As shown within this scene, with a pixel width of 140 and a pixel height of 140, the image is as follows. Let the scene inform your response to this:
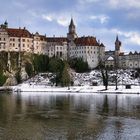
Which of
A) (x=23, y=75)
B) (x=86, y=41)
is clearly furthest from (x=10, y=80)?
(x=86, y=41)

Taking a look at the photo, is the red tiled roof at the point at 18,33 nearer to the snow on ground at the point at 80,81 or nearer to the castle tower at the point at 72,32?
the castle tower at the point at 72,32

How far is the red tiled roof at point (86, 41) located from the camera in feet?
538

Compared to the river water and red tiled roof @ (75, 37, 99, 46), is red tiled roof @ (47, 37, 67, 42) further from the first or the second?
the river water

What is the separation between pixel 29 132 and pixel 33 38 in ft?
429

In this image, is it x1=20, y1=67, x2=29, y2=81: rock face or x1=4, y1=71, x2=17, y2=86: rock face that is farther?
x1=20, y1=67, x2=29, y2=81: rock face

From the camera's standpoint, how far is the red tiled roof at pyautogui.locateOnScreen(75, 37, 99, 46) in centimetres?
16412

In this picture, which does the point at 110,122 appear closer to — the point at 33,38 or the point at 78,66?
the point at 78,66

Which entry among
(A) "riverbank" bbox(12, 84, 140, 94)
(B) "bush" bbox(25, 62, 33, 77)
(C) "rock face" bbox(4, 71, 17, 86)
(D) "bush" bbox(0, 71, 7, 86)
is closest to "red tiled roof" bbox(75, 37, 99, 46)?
(B) "bush" bbox(25, 62, 33, 77)

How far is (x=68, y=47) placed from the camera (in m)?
167

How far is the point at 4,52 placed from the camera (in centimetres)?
14962

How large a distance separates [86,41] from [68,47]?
8967 millimetres

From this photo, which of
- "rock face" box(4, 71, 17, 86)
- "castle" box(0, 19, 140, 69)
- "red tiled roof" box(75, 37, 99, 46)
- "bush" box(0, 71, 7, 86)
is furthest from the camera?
"red tiled roof" box(75, 37, 99, 46)

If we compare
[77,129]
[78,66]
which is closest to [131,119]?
[77,129]

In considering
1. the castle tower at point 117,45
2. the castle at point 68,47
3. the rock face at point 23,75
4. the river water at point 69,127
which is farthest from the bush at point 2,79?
the river water at point 69,127
